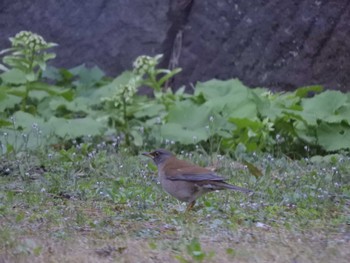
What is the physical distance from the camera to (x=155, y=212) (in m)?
7.75

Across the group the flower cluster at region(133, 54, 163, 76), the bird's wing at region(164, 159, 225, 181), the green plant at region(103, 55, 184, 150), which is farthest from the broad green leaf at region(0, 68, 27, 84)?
the bird's wing at region(164, 159, 225, 181)

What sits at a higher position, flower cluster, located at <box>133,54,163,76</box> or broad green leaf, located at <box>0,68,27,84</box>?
flower cluster, located at <box>133,54,163,76</box>

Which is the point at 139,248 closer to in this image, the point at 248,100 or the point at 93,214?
the point at 93,214

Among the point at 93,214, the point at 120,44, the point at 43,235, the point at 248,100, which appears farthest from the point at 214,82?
the point at 43,235

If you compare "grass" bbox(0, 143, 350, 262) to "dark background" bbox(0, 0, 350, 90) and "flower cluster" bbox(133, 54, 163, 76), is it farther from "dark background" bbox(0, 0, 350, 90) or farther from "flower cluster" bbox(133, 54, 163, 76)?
A: "dark background" bbox(0, 0, 350, 90)

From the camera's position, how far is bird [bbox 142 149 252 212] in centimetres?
781

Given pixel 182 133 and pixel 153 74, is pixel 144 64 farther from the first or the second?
pixel 182 133

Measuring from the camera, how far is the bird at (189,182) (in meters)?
7.81

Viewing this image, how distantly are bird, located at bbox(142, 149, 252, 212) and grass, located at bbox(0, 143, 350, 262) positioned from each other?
12 centimetres

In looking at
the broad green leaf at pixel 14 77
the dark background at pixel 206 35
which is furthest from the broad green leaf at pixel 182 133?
the broad green leaf at pixel 14 77

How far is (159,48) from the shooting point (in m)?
13.1

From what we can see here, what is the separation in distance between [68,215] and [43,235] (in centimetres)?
83

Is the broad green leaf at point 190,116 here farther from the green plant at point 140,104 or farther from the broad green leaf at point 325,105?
the broad green leaf at point 325,105

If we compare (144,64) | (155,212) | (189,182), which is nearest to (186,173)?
(189,182)
